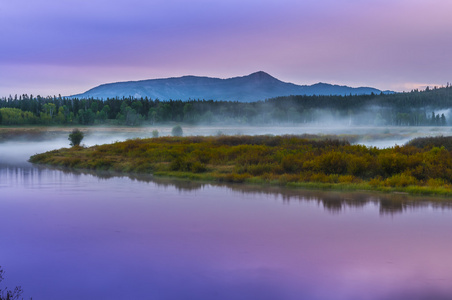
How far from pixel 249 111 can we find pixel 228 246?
165046 mm

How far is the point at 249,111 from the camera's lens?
578 ft

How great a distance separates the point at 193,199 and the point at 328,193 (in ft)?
17.9

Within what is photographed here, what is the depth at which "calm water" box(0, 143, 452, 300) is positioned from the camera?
30.3 ft

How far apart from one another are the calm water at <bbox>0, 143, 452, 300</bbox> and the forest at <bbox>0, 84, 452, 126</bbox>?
413 feet

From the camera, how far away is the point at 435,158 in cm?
2430

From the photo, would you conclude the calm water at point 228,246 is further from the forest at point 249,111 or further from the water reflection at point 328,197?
the forest at point 249,111

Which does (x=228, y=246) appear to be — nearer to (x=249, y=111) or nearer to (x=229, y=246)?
(x=229, y=246)

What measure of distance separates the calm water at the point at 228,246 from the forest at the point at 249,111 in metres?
126

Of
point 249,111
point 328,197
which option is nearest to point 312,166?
point 328,197

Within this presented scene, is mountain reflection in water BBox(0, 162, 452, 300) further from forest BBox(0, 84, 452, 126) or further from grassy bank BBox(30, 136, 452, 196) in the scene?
forest BBox(0, 84, 452, 126)

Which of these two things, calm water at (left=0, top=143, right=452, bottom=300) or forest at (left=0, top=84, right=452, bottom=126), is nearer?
calm water at (left=0, top=143, right=452, bottom=300)

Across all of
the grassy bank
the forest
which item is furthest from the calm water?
the forest

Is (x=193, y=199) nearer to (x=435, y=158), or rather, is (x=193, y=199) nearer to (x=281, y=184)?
(x=281, y=184)

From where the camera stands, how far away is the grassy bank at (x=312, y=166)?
859 inches
